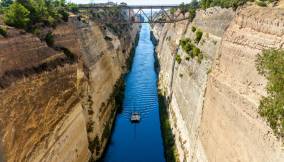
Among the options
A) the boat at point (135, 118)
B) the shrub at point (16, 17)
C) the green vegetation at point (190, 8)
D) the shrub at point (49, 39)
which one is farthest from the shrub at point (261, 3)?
the boat at point (135, 118)

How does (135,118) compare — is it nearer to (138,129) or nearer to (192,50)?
(138,129)

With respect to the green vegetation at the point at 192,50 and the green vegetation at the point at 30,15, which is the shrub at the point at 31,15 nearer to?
the green vegetation at the point at 30,15

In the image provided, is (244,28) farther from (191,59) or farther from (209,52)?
(191,59)

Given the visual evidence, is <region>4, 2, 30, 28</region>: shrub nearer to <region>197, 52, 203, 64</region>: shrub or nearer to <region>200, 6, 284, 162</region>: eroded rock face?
<region>197, 52, 203, 64</region>: shrub

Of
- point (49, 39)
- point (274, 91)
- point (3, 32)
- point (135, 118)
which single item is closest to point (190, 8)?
point (135, 118)

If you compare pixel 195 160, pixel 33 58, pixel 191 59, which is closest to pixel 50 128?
pixel 33 58

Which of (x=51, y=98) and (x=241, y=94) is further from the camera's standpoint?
(x=51, y=98)
